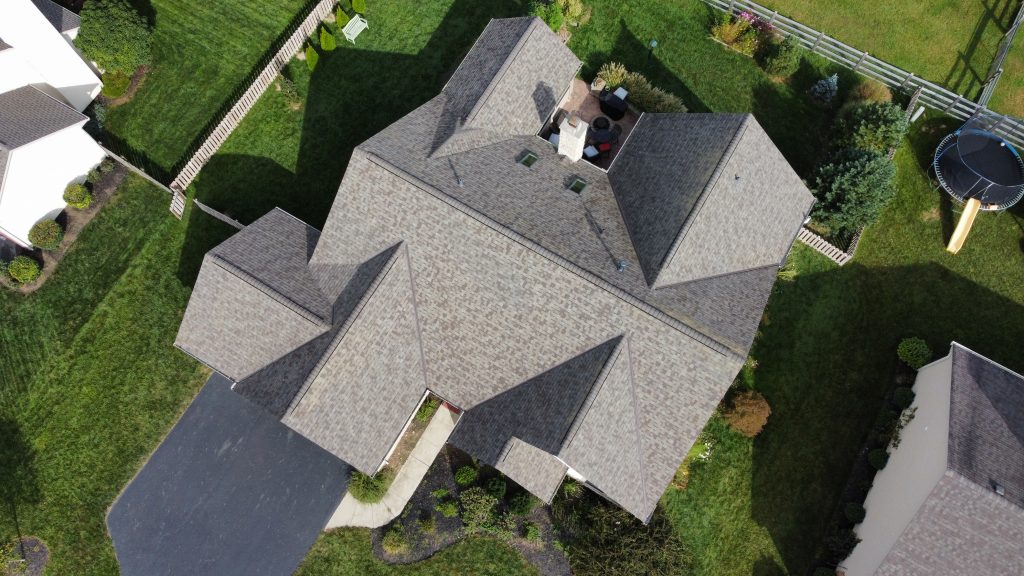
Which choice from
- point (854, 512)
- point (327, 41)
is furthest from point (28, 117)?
point (854, 512)

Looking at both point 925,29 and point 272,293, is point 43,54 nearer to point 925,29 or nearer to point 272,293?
point 272,293

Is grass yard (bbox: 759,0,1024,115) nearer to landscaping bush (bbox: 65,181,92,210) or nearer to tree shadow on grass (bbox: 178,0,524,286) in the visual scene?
tree shadow on grass (bbox: 178,0,524,286)

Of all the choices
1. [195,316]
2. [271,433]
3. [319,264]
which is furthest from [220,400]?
[319,264]

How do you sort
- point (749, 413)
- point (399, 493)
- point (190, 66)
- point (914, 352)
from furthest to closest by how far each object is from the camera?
point (190, 66) < point (914, 352) < point (399, 493) < point (749, 413)

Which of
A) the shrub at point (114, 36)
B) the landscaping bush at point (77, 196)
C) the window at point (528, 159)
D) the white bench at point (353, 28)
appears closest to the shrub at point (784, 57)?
the window at point (528, 159)

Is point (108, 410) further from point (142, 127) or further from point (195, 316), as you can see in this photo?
point (142, 127)

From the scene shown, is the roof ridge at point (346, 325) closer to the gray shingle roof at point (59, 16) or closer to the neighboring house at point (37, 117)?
the neighboring house at point (37, 117)

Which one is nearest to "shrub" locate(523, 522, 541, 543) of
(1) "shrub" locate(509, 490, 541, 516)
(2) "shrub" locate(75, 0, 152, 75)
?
(1) "shrub" locate(509, 490, 541, 516)

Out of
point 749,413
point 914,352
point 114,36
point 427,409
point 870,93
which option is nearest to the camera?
point 749,413
